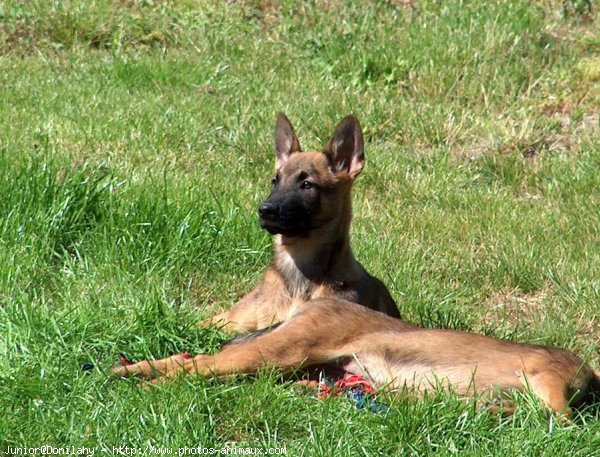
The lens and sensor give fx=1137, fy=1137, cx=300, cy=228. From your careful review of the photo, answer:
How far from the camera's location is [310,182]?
6980mm

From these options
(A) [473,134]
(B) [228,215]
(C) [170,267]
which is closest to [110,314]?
(C) [170,267]

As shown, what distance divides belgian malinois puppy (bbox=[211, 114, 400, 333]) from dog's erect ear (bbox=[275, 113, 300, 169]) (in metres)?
0.16

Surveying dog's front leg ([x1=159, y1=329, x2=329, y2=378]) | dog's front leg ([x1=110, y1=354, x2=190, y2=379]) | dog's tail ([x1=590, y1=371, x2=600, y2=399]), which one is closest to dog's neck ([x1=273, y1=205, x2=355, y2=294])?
dog's front leg ([x1=159, y1=329, x2=329, y2=378])

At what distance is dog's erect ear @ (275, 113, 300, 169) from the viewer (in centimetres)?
745

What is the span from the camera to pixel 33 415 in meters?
4.77

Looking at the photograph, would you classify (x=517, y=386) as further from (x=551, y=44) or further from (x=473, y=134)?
(x=551, y=44)

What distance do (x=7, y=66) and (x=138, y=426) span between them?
6.28m

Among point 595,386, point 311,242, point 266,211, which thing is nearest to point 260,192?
point 311,242

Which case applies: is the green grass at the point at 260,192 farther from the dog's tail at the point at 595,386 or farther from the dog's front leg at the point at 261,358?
the dog's tail at the point at 595,386

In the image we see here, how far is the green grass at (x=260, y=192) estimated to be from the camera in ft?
16.0

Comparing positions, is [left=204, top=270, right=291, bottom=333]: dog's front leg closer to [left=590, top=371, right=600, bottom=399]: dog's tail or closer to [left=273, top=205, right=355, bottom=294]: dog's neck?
[left=273, top=205, right=355, bottom=294]: dog's neck

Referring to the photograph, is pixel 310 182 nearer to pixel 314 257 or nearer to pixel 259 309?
pixel 314 257

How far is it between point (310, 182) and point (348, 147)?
427 millimetres

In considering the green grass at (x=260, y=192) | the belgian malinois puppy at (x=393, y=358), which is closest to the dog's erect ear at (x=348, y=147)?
the green grass at (x=260, y=192)
